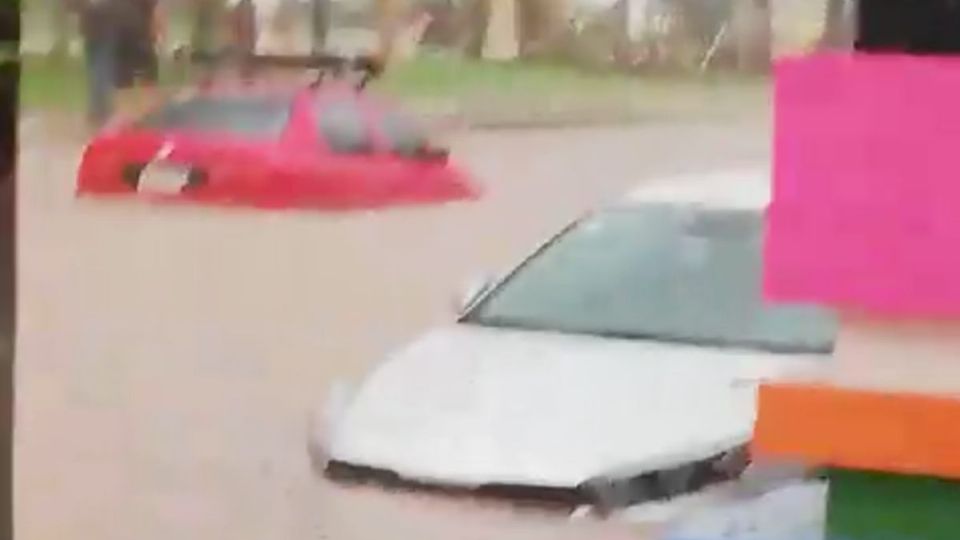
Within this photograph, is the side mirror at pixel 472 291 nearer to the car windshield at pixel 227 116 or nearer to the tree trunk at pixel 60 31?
the car windshield at pixel 227 116

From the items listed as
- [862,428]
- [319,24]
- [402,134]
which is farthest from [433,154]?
[862,428]

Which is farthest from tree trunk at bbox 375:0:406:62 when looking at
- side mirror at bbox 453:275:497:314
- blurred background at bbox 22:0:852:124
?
side mirror at bbox 453:275:497:314

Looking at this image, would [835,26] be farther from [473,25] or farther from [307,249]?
[307,249]

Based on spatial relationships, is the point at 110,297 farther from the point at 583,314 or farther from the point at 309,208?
the point at 583,314

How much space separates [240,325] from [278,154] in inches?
5.2

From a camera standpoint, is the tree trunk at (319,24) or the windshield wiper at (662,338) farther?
the tree trunk at (319,24)

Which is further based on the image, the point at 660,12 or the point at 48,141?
the point at 48,141

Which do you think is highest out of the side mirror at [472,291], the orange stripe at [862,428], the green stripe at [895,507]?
the side mirror at [472,291]

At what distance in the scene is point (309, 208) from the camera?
120 cm

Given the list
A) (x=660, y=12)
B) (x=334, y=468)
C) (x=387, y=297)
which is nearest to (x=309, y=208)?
(x=387, y=297)

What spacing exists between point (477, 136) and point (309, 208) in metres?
0.14

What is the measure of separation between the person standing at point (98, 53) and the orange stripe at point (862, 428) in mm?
569

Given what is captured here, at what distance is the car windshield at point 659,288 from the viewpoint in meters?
1.10

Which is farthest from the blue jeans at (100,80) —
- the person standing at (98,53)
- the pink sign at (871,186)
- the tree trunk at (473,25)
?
the pink sign at (871,186)
